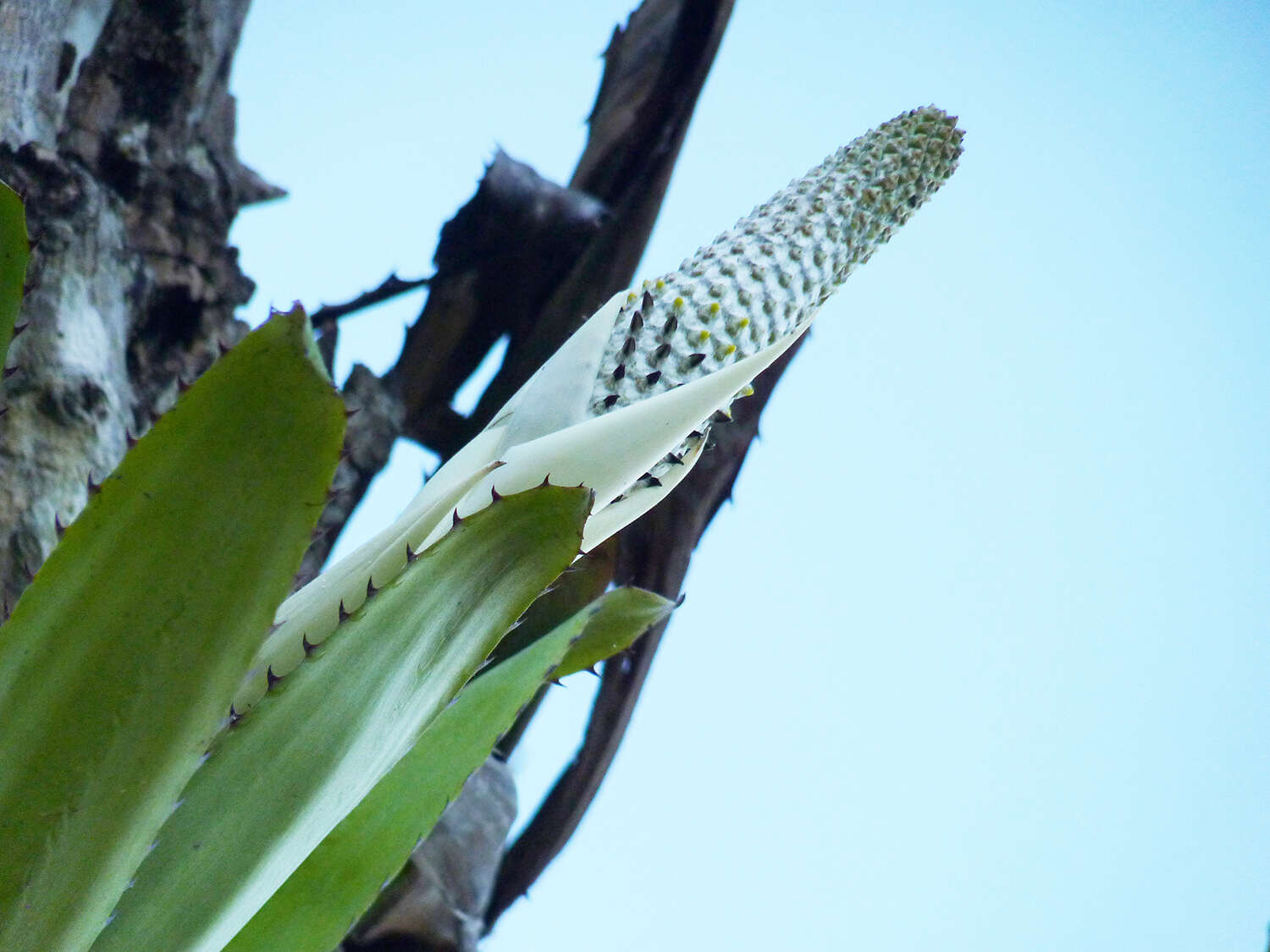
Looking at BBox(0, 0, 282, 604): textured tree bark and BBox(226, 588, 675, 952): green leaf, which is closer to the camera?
BBox(226, 588, 675, 952): green leaf

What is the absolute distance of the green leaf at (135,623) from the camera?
0.23 m

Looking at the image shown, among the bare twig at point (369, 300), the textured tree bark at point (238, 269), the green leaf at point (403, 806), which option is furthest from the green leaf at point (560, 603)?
the bare twig at point (369, 300)

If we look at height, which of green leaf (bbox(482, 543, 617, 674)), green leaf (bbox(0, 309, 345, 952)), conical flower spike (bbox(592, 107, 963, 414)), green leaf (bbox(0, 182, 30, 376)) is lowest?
green leaf (bbox(0, 309, 345, 952))

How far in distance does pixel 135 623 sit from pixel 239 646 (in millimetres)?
22

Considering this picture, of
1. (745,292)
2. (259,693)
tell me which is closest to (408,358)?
(745,292)

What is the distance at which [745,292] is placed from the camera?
16.5 inches

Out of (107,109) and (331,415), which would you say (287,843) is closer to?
(331,415)

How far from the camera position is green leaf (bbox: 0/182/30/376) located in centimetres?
28

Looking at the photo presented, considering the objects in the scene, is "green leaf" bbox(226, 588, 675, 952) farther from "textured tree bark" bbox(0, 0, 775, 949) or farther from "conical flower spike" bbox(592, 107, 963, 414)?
"textured tree bark" bbox(0, 0, 775, 949)

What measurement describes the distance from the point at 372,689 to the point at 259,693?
4 cm

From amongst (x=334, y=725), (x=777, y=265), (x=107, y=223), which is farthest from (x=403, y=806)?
(x=107, y=223)

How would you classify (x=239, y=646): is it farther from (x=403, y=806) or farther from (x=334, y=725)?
(x=403, y=806)

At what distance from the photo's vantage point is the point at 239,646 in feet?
0.77

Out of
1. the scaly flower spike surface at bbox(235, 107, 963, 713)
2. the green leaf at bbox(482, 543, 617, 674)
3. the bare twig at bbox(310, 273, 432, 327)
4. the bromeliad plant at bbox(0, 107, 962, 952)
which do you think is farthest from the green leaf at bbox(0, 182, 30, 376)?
the bare twig at bbox(310, 273, 432, 327)
